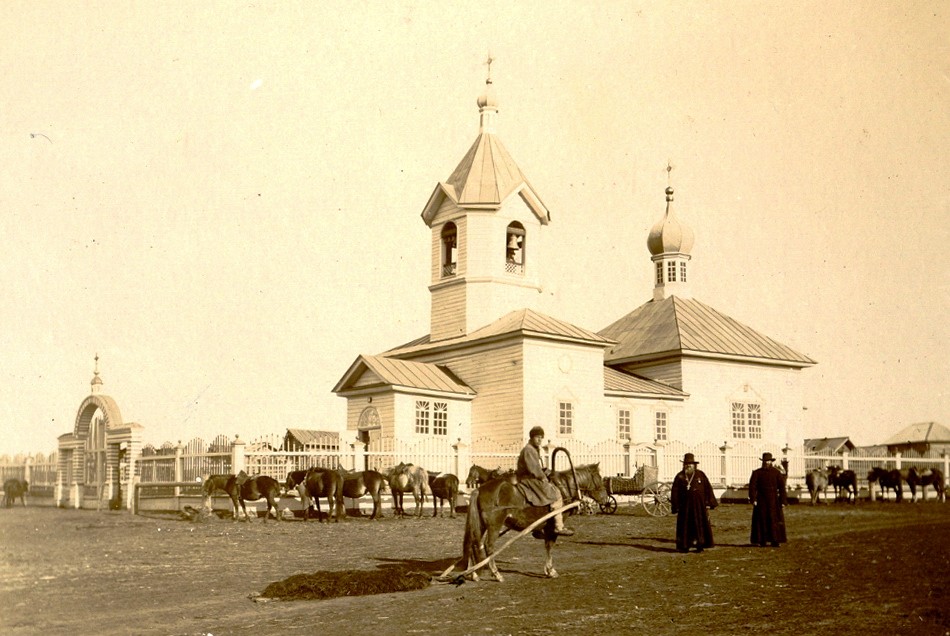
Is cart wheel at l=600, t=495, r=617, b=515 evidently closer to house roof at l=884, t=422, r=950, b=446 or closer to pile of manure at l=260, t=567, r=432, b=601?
pile of manure at l=260, t=567, r=432, b=601

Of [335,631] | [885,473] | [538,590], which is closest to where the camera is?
[335,631]

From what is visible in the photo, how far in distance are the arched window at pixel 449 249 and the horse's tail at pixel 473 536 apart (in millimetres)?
25655

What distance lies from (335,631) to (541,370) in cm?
2581

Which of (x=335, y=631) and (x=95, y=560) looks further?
(x=95, y=560)

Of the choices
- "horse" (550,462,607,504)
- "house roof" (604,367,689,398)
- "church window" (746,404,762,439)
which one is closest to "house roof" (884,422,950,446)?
"church window" (746,404,762,439)

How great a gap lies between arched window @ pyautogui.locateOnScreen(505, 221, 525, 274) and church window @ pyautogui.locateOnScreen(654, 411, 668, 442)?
26.0ft

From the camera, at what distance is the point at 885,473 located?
37938 millimetres

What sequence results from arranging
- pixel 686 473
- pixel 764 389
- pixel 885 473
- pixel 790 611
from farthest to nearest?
pixel 764 389
pixel 885 473
pixel 686 473
pixel 790 611

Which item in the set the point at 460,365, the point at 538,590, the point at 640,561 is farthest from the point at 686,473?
the point at 460,365

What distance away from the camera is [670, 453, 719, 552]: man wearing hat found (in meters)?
17.5

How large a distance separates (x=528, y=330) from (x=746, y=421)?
12.6 meters

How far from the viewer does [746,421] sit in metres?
42.3

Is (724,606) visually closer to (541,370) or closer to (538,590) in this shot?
(538,590)

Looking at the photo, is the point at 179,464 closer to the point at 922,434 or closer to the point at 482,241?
the point at 482,241
